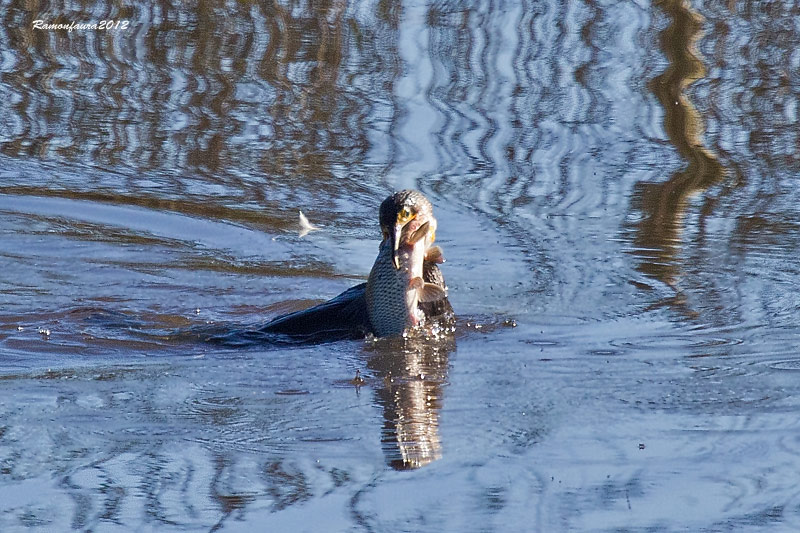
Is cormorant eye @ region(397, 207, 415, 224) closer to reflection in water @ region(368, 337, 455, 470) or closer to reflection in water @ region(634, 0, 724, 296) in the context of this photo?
reflection in water @ region(368, 337, 455, 470)

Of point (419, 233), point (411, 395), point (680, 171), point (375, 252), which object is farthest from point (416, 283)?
point (680, 171)

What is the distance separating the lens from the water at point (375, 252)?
3559 mm

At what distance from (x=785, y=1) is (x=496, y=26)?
7.92 ft

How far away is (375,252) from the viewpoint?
6258 millimetres

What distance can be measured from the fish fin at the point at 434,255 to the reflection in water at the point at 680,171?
3.59ft

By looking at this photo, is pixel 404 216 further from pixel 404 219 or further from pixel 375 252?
pixel 375 252

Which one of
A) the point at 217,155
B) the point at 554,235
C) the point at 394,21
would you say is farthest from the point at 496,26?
the point at 554,235

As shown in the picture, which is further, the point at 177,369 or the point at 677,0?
the point at 677,0

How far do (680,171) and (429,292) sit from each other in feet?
8.72

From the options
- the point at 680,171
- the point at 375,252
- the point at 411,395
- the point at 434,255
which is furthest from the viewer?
the point at 680,171

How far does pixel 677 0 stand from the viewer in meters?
10.7

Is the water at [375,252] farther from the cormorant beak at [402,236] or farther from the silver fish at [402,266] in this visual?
the cormorant beak at [402,236]

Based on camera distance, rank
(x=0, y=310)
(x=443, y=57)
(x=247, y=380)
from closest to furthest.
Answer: (x=247, y=380), (x=0, y=310), (x=443, y=57)

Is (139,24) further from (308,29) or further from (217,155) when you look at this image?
(217,155)
